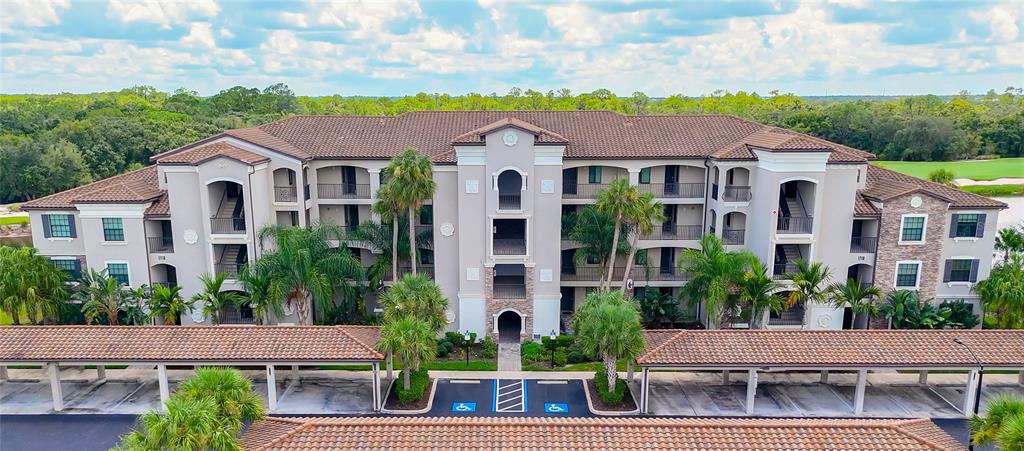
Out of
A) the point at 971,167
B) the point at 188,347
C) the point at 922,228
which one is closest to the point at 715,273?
the point at 922,228

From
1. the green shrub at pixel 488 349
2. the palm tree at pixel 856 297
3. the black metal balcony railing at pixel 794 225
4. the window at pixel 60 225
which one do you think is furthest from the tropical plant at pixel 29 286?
the palm tree at pixel 856 297

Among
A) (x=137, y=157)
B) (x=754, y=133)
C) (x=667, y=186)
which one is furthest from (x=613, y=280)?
(x=137, y=157)

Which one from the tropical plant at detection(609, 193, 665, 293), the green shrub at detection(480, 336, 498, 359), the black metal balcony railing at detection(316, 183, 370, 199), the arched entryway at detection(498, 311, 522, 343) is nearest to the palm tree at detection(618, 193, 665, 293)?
the tropical plant at detection(609, 193, 665, 293)

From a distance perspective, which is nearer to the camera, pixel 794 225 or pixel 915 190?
pixel 915 190

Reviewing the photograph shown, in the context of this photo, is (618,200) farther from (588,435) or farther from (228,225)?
(228,225)

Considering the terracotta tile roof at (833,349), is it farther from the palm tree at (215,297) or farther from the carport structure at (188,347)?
the palm tree at (215,297)
